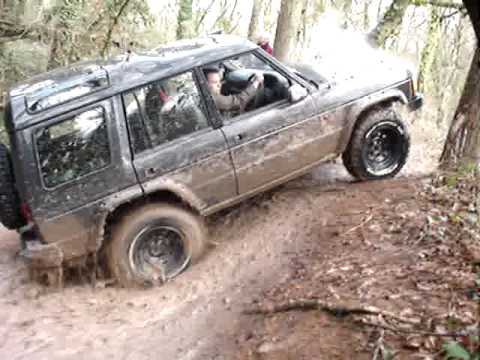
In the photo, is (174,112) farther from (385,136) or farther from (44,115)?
(385,136)

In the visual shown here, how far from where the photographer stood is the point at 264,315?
3.60 m

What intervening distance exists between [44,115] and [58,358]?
6.28ft

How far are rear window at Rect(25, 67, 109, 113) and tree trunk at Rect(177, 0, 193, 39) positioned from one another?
6.42 metres

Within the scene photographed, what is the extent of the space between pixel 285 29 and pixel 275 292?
203 inches

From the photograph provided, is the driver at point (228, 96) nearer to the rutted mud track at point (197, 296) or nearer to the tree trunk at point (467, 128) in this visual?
the rutted mud track at point (197, 296)

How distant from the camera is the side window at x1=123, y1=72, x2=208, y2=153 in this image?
436cm

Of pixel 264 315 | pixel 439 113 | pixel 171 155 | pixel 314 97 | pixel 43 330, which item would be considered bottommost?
pixel 439 113

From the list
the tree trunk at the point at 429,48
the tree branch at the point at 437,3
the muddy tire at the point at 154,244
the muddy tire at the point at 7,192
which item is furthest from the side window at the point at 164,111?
the tree trunk at the point at 429,48

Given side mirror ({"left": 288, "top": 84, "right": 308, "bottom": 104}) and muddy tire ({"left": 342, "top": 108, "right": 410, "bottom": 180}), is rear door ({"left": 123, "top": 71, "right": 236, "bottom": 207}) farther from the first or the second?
A: muddy tire ({"left": 342, "top": 108, "right": 410, "bottom": 180})

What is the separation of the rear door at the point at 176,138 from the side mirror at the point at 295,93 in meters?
0.79

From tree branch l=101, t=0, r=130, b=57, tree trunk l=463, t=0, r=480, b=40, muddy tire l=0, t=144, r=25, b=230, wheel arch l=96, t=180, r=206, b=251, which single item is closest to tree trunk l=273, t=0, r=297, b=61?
tree branch l=101, t=0, r=130, b=57

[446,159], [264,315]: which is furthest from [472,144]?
[264,315]

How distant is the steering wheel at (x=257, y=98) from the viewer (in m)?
4.81

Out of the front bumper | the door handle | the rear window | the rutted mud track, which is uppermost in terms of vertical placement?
the rear window
